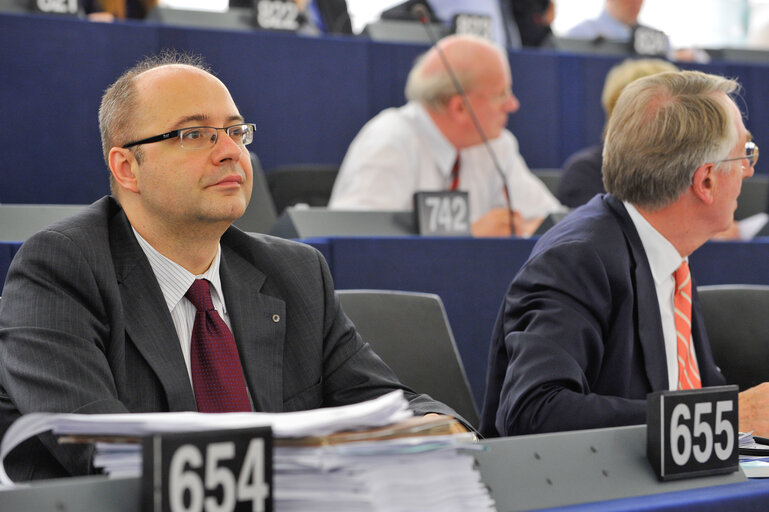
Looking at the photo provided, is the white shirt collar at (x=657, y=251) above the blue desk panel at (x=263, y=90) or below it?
below

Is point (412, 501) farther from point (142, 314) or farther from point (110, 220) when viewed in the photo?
point (110, 220)

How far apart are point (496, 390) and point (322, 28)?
3.23 metres

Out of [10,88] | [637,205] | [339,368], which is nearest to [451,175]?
[10,88]

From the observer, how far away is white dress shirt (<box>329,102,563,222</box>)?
11.3 ft

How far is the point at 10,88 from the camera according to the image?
127 inches

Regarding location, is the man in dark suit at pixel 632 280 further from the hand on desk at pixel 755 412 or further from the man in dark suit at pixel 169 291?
the man in dark suit at pixel 169 291

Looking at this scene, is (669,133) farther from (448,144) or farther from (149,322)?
(448,144)

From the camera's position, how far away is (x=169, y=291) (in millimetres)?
1556

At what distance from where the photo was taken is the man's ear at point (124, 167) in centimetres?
160

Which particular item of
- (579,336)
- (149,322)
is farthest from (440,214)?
(149,322)

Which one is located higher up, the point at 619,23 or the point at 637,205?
the point at 619,23

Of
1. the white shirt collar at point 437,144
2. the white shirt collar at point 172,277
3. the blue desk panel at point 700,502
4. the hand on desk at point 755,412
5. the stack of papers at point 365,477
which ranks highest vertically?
the white shirt collar at point 437,144

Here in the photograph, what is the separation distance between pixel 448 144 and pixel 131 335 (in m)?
2.36

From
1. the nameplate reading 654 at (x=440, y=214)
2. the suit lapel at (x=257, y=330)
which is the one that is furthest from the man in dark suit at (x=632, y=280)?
the nameplate reading 654 at (x=440, y=214)
